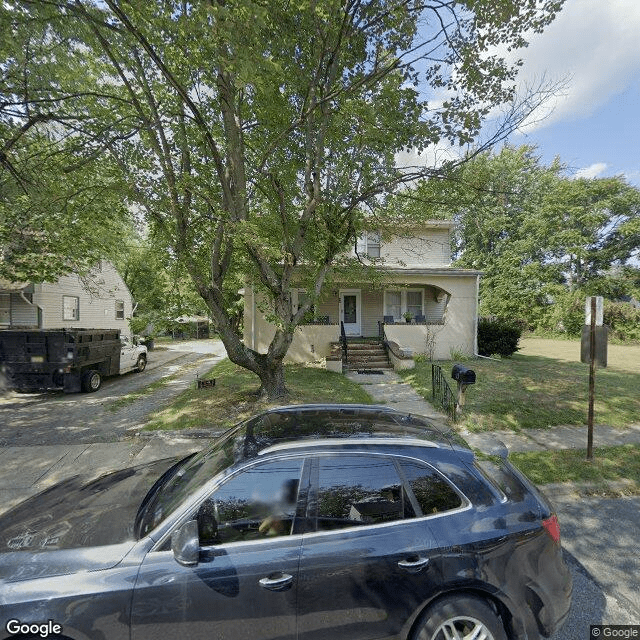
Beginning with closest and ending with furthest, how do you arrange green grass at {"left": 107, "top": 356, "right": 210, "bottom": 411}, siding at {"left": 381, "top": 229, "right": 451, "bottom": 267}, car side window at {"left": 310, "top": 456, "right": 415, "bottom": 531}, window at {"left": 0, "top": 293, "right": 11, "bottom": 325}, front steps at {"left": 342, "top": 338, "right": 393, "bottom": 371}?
car side window at {"left": 310, "top": 456, "right": 415, "bottom": 531} → green grass at {"left": 107, "top": 356, "right": 210, "bottom": 411} → front steps at {"left": 342, "top": 338, "right": 393, "bottom": 371} → window at {"left": 0, "top": 293, "right": 11, "bottom": 325} → siding at {"left": 381, "top": 229, "right": 451, "bottom": 267}

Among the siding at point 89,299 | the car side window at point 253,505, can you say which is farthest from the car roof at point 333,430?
the siding at point 89,299

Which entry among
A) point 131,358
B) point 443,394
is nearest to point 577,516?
point 443,394

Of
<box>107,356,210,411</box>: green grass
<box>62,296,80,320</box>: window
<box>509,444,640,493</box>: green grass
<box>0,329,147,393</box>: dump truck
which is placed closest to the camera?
<box>509,444,640,493</box>: green grass

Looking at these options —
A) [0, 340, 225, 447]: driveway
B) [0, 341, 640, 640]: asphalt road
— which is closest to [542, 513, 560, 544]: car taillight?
[0, 341, 640, 640]: asphalt road

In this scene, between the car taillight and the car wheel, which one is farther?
the car taillight

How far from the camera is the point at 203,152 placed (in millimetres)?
7418

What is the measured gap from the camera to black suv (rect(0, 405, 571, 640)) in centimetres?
179

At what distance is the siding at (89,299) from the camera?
541 inches

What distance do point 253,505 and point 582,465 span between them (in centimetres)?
508

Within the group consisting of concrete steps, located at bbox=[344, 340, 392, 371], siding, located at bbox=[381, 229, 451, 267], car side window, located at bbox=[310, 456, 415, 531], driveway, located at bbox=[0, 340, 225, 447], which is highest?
siding, located at bbox=[381, 229, 451, 267]

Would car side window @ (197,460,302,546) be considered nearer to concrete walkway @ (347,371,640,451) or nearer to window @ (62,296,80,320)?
concrete walkway @ (347,371,640,451)

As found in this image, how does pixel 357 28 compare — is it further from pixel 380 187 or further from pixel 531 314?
pixel 531 314

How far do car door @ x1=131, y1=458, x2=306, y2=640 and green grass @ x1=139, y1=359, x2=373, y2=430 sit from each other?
4452 millimetres

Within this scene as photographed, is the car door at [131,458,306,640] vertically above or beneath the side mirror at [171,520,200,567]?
beneath
